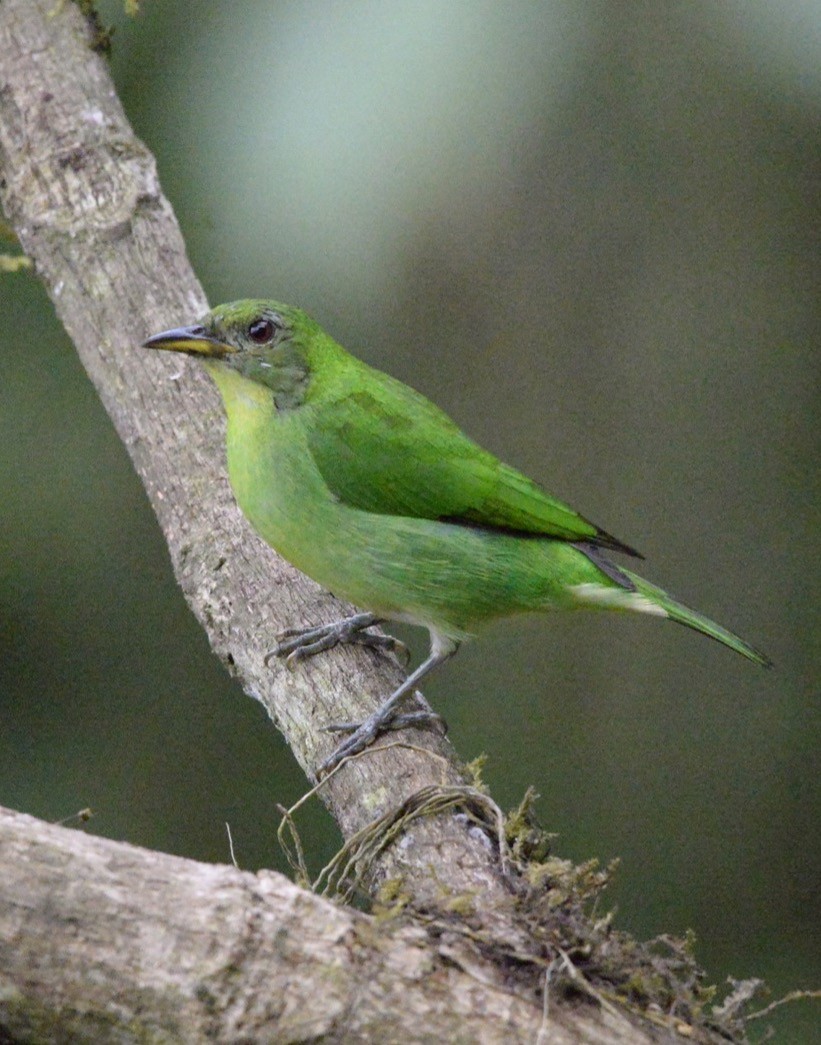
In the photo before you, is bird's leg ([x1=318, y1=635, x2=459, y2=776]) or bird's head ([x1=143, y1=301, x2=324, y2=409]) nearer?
bird's leg ([x1=318, y1=635, x2=459, y2=776])

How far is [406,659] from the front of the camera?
11.7 ft

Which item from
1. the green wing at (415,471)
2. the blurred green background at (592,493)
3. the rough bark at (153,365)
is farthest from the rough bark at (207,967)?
the blurred green background at (592,493)

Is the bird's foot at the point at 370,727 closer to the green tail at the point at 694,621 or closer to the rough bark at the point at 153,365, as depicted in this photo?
the rough bark at the point at 153,365

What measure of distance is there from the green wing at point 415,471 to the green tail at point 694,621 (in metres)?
0.22

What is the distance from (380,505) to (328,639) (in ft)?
1.21

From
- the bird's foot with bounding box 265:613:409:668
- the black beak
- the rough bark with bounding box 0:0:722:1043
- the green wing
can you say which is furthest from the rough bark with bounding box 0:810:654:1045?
the black beak

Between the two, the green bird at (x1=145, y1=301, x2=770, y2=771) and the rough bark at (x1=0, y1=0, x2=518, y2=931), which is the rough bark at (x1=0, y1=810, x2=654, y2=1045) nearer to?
the rough bark at (x1=0, y1=0, x2=518, y2=931)

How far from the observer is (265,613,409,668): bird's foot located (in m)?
3.15

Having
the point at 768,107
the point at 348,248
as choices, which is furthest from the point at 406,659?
the point at 768,107

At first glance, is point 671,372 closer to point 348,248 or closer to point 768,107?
point 768,107

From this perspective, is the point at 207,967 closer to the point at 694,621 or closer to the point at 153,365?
the point at 694,621

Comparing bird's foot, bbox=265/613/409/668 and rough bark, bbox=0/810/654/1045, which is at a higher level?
rough bark, bbox=0/810/654/1045

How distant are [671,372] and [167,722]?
8.41 feet

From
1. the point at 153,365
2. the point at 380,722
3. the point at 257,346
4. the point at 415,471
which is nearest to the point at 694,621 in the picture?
the point at 415,471
